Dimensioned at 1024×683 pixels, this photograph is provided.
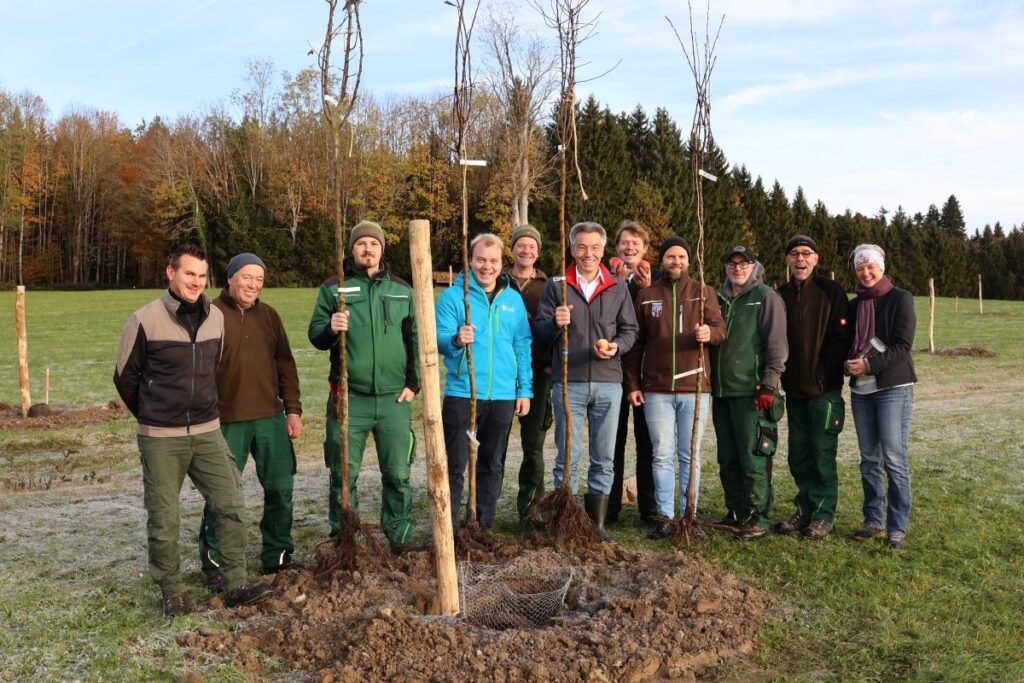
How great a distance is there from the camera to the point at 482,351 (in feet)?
19.0

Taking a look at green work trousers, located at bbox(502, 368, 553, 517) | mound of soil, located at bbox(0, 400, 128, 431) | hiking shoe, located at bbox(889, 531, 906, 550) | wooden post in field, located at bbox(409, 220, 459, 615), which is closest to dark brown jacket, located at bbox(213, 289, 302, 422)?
wooden post in field, located at bbox(409, 220, 459, 615)

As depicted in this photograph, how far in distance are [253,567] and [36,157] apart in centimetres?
5754

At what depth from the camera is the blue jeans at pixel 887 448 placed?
19.4 ft

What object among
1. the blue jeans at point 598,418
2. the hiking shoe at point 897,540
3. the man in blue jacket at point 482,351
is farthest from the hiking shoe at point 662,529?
the hiking shoe at point 897,540

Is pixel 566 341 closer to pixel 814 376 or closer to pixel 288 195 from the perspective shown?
pixel 814 376

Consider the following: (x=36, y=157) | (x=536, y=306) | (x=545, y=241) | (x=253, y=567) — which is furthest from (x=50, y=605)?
(x=36, y=157)

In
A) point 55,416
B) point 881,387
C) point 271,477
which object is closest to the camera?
point 271,477

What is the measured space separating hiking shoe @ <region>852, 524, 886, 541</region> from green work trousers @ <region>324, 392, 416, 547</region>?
130 inches

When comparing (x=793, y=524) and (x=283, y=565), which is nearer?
(x=283, y=565)

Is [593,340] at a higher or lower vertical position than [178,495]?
higher

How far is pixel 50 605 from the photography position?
4910mm

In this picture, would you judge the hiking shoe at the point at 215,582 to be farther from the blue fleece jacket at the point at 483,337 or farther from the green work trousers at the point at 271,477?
the blue fleece jacket at the point at 483,337

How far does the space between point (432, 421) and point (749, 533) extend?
2924 millimetres

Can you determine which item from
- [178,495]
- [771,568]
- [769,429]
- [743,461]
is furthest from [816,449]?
[178,495]
